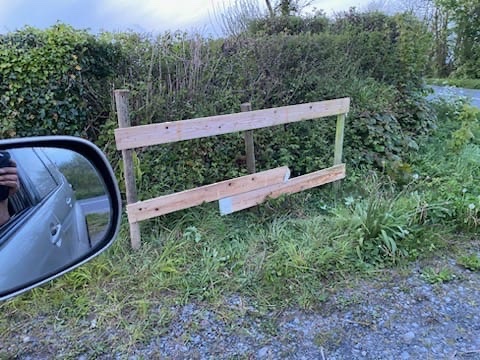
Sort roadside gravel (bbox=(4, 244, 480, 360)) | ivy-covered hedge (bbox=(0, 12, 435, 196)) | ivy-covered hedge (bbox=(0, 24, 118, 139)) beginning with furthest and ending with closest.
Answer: ivy-covered hedge (bbox=(0, 12, 435, 196)) → ivy-covered hedge (bbox=(0, 24, 118, 139)) → roadside gravel (bbox=(4, 244, 480, 360))

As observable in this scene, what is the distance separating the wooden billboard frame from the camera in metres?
3.28

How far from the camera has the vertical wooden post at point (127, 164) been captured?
3.25 meters

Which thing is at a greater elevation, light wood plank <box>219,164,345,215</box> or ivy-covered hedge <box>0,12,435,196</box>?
ivy-covered hedge <box>0,12,435,196</box>

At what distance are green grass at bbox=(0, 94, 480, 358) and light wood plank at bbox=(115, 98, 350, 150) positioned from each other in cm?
83

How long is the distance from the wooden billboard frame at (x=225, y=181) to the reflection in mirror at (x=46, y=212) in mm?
1780

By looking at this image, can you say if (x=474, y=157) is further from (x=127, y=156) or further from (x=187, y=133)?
(x=127, y=156)

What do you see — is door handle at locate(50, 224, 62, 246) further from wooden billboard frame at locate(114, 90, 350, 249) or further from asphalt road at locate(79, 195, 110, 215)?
wooden billboard frame at locate(114, 90, 350, 249)

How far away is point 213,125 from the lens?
3615 mm

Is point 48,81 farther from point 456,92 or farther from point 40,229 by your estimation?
point 456,92

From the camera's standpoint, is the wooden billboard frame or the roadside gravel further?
the wooden billboard frame

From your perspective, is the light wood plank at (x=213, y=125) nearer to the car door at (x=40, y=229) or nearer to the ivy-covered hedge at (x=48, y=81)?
the ivy-covered hedge at (x=48, y=81)

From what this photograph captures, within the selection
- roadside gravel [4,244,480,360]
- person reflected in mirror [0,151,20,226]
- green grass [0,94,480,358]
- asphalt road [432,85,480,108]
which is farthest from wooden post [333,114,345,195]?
asphalt road [432,85,480,108]

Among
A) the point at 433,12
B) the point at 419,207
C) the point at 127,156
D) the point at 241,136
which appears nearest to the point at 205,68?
the point at 241,136

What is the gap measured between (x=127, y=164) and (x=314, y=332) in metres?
2.05
